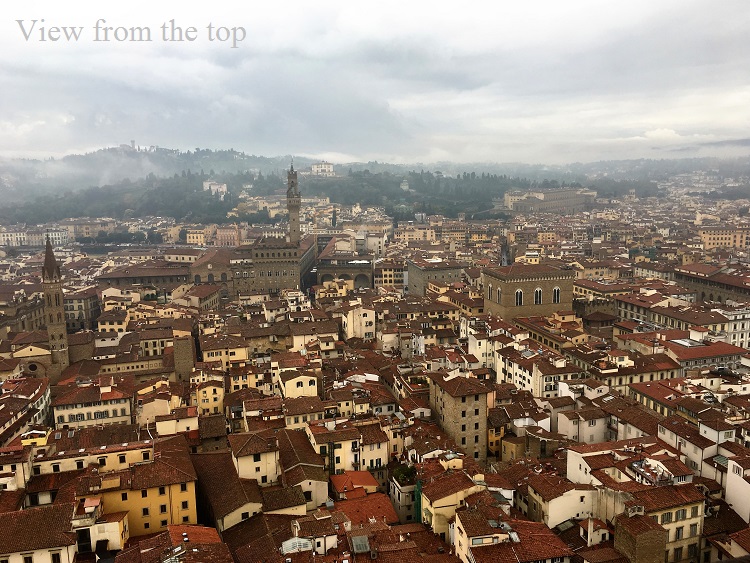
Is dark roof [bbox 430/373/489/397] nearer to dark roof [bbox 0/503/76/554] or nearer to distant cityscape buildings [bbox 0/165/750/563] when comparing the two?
distant cityscape buildings [bbox 0/165/750/563]

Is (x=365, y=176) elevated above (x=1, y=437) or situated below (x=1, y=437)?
above

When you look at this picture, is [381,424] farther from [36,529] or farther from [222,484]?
[36,529]

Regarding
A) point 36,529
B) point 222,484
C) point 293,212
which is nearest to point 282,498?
point 222,484

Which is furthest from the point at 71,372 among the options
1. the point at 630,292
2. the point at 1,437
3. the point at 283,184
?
the point at 283,184

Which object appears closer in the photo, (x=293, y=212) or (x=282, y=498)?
(x=282, y=498)

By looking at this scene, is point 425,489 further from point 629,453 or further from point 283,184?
point 283,184

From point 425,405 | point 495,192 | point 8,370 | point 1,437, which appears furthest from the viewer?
point 495,192

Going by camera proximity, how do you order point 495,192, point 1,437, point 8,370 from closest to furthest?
1. point 1,437
2. point 8,370
3. point 495,192

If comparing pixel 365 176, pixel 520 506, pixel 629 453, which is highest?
pixel 365 176

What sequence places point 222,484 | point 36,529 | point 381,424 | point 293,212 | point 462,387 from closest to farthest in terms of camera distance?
point 36,529, point 222,484, point 381,424, point 462,387, point 293,212

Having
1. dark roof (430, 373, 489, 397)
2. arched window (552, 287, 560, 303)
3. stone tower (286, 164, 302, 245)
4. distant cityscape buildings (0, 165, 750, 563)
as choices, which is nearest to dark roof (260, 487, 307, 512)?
distant cityscape buildings (0, 165, 750, 563)
